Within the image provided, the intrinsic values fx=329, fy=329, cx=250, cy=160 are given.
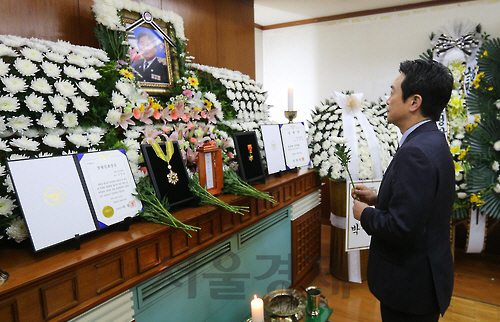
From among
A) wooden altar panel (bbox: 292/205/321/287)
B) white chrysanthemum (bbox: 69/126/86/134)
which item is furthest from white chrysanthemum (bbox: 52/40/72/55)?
wooden altar panel (bbox: 292/205/321/287)

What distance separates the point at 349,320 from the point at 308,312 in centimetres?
69

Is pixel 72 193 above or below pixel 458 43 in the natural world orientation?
below

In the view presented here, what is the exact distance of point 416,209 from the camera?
1.11m

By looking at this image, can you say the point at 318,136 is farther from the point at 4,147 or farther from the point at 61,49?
the point at 4,147

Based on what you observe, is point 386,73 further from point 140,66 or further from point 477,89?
point 140,66

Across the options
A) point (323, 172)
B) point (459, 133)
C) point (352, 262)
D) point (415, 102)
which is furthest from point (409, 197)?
point (459, 133)

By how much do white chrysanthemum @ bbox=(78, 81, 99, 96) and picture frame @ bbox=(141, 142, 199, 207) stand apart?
11.5 inches

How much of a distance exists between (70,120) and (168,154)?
42cm

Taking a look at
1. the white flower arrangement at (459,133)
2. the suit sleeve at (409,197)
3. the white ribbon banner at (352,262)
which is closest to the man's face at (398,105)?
the suit sleeve at (409,197)

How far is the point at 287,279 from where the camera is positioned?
2.43m

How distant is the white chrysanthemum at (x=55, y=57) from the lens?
50.2 inches

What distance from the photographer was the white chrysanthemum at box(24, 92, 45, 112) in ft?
3.83

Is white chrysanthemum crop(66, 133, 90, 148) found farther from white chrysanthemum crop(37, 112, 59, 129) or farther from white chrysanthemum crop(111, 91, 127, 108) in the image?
white chrysanthemum crop(111, 91, 127, 108)

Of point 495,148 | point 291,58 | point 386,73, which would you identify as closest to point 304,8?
point 291,58
